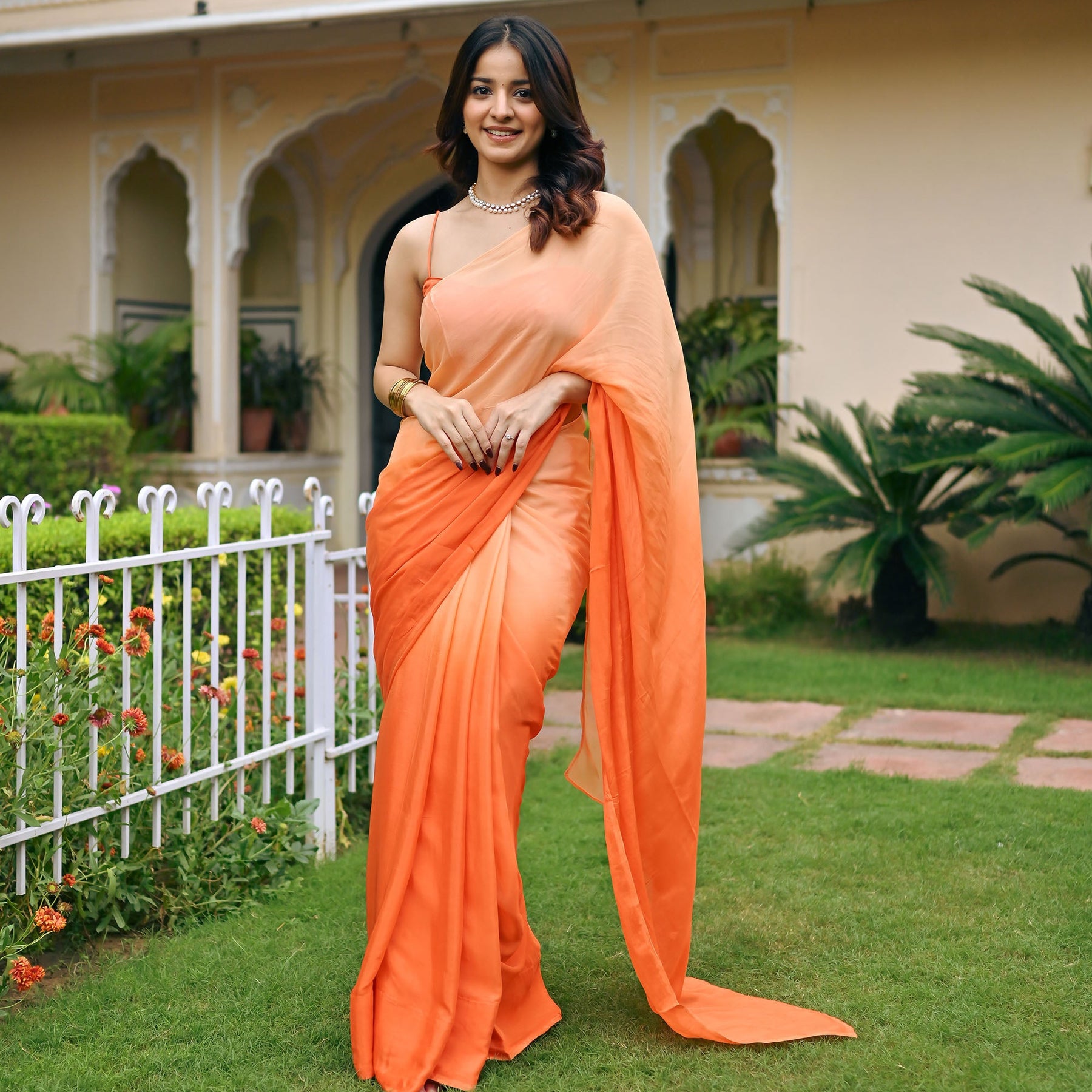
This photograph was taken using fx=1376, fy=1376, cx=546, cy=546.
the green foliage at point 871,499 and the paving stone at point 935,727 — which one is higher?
the green foliage at point 871,499

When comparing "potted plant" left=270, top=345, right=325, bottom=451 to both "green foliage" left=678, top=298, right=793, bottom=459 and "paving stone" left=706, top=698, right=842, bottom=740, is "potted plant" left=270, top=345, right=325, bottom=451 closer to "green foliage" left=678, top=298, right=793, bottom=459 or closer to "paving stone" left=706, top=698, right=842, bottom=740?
"green foliage" left=678, top=298, right=793, bottom=459

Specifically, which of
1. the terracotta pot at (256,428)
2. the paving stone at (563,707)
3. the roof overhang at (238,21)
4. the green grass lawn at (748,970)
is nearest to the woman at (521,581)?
the green grass lawn at (748,970)

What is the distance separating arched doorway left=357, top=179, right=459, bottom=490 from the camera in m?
10.6

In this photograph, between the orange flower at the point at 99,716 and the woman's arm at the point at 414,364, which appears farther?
the orange flower at the point at 99,716

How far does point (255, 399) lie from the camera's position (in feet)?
33.6

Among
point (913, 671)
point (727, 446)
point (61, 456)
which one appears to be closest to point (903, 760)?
point (913, 671)

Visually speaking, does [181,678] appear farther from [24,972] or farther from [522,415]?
[522,415]

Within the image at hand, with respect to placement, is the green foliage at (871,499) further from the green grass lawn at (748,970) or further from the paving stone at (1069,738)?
the green grass lawn at (748,970)

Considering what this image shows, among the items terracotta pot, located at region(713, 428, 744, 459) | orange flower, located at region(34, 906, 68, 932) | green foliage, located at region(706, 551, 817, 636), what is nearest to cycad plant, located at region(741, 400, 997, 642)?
green foliage, located at region(706, 551, 817, 636)

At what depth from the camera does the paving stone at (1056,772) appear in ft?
14.3

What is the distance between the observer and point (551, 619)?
2521 millimetres

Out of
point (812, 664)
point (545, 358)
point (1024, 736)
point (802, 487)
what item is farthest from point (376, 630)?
point (802, 487)

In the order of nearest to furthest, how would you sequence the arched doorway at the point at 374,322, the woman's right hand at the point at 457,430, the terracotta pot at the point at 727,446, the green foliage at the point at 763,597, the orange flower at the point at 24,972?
the woman's right hand at the point at 457,430 < the orange flower at the point at 24,972 < the green foliage at the point at 763,597 < the terracotta pot at the point at 727,446 < the arched doorway at the point at 374,322

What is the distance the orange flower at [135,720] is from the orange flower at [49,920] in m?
0.45
